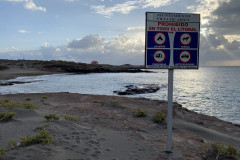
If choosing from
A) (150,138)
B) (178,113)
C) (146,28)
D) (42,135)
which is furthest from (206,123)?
(42,135)

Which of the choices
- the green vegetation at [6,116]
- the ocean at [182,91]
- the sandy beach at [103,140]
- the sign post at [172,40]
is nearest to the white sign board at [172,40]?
the sign post at [172,40]

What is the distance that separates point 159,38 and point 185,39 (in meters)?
0.77

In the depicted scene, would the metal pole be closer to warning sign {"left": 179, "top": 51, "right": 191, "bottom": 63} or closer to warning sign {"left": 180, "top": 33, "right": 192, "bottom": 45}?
warning sign {"left": 179, "top": 51, "right": 191, "bottom": 63}

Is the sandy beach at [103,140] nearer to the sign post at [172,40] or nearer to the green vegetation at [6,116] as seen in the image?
the green vegetation at [6,116]

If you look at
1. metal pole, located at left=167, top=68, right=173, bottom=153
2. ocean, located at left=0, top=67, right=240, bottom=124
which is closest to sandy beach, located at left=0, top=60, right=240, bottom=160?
metal pole, located at left=167, top=68, right=173, bottom=153

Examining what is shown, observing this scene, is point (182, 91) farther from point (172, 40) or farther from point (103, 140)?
point (172, 40)

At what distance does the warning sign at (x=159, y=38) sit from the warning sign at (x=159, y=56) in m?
0.26

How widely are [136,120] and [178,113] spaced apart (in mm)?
4973

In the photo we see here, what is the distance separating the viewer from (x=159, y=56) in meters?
5.56

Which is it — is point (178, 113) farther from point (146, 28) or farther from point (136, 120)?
point (146, 28)

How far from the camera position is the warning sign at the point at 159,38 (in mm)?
5559

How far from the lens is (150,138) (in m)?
7.97

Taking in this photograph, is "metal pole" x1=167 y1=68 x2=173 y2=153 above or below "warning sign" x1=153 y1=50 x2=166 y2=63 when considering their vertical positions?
below

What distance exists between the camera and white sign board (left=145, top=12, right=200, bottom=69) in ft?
18.1
